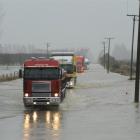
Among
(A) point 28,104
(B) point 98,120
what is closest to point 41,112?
(A) point 28,104

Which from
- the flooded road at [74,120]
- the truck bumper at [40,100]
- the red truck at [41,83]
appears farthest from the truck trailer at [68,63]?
the truck bumper at [40,100]

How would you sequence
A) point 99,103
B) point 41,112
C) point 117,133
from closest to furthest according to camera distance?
1. point 117,133
2. point 41,112
3. point 99,103

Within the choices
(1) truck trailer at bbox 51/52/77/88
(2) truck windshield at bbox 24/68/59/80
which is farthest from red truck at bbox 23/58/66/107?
(1) truck trailer at bbox 51/52/77/88

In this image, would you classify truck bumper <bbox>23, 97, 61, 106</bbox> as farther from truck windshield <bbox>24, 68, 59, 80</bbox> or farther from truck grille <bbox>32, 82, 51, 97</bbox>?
truck windshield <bbox>24, 68, 59, 80</bbox>

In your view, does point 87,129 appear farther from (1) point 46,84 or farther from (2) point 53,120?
(1) point 46,84

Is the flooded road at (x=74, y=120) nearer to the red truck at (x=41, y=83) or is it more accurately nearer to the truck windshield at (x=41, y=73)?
the red truck at (x=41, y=83)

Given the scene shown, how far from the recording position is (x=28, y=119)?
25.5 metres

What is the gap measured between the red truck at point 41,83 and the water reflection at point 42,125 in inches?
46.9

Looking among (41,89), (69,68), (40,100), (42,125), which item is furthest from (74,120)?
(69,68)

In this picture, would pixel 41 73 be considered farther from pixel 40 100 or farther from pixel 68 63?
pixel 68 63

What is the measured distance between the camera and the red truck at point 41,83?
30391 mm

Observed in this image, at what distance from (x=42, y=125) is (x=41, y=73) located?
8.68 m

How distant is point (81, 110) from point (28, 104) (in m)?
2.88

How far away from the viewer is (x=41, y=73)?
30953 mm
